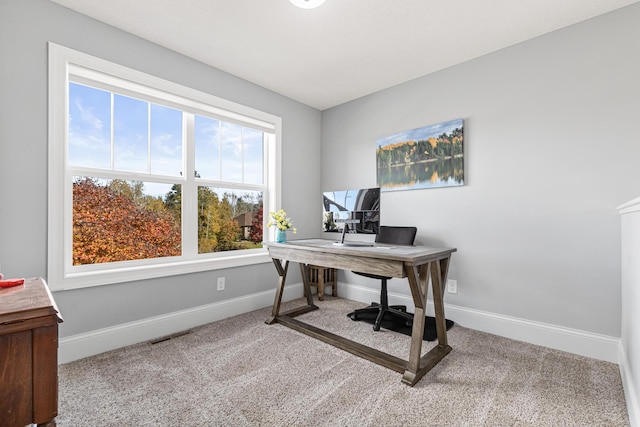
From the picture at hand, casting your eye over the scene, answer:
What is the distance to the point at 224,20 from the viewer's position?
2.12 meters

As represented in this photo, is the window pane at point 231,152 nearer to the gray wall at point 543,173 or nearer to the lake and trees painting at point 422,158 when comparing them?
the lake and trees painting at point 422,158

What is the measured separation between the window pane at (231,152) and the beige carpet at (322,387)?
5.18 feet

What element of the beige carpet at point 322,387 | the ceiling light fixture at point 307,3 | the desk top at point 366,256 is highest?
the ceiling light fixture at point 307,3

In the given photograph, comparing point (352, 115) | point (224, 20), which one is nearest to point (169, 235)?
point (224, 20)

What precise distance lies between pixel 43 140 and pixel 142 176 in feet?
2.10

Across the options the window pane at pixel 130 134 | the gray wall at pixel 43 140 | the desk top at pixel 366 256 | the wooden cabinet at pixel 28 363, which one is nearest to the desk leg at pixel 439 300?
the desk top at pixel 366 256

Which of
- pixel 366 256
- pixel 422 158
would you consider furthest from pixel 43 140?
pixel 422 158

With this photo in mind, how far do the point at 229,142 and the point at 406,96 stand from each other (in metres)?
1.89

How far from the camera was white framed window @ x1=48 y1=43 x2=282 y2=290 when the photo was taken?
2.02m

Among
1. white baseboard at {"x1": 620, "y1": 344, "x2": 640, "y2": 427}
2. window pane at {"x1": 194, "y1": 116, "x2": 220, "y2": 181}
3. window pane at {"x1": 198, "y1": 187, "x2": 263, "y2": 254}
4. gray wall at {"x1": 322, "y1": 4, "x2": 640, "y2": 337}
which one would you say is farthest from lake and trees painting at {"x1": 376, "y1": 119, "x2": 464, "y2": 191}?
window pane at {"x1": 194, "y1": 116, "x2": 220, "y2": 181}

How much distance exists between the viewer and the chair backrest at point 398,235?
271 centimetres

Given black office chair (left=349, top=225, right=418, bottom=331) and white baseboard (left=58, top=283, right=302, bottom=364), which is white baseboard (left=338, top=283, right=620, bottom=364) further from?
white baseboard (left=58, top=283, right=302, bottom=364)

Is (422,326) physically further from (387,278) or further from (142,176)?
(142,176)

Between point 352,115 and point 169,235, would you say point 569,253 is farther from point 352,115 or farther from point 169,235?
point 169,235
